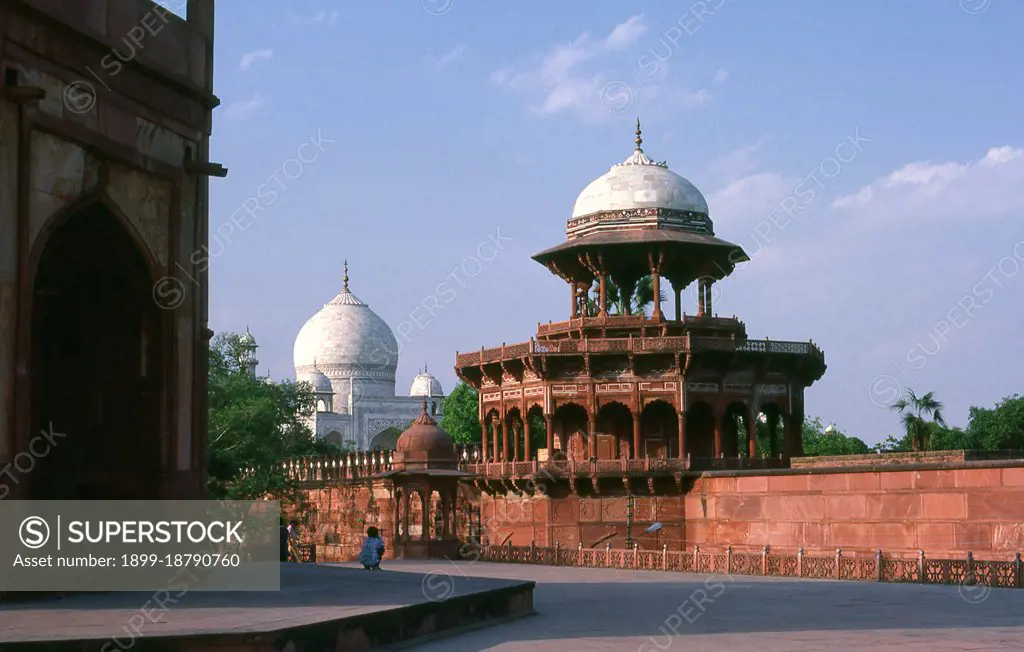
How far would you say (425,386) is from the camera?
112m

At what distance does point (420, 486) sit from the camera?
1554 inches

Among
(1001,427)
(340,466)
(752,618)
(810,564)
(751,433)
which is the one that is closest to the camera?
(752,618)

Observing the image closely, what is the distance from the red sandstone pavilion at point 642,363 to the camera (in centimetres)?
4250

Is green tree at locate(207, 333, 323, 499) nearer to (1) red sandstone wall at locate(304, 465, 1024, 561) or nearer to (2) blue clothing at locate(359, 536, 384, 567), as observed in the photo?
(1) red sandstone wall at locate(304, 465, 1024, 561)

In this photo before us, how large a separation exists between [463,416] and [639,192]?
1201 inches

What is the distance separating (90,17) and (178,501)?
5996 mm

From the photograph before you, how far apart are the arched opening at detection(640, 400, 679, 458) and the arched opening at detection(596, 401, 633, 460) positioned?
0.57m

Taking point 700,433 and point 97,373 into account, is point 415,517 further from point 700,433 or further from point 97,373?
point 97,373

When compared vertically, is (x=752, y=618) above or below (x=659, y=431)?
below

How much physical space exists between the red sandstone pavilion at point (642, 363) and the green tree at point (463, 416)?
83.8ft

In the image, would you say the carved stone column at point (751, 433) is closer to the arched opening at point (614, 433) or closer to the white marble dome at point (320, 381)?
the arched opening at point (614, 433)

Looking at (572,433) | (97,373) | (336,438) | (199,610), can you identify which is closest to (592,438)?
(572,433)

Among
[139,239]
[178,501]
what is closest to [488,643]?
[178,501]

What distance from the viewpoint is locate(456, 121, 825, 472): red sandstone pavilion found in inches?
1673
